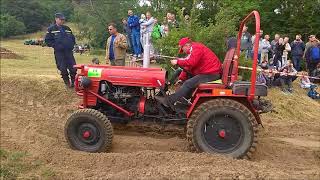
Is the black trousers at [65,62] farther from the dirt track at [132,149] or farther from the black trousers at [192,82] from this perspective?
the black trousers at [192,82]

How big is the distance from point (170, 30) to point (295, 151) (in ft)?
19.5

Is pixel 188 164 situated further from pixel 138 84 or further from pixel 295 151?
pixel 295 151

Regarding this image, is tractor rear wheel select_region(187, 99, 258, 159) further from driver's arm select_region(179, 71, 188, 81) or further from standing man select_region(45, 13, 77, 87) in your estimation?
standing man select_region(45, 13, 77, 87)

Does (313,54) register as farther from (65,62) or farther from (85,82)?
(85,82)

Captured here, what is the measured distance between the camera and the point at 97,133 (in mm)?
7277

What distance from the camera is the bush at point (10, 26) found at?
1410 inches

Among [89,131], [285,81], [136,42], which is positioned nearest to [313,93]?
[285,81]

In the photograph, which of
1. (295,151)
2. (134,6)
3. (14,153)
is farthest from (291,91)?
(134,6)

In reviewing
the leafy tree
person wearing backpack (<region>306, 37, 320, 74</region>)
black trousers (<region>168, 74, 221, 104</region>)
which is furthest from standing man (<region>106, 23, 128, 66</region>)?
the leafy tree

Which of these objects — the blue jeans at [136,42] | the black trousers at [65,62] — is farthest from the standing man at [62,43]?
the blue jeans at [136,42]

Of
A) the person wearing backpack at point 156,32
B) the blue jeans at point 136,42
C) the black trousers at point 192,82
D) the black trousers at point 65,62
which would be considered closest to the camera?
the black trousers at point 192,82

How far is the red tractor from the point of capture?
684 centimetres

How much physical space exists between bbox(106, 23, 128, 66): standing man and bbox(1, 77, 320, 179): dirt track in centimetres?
130

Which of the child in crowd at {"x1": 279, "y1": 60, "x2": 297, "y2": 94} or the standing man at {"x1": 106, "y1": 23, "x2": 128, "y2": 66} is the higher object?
the standing man at {"x1": 106, "y1": 23, "x2": 128, "y2": 66}
